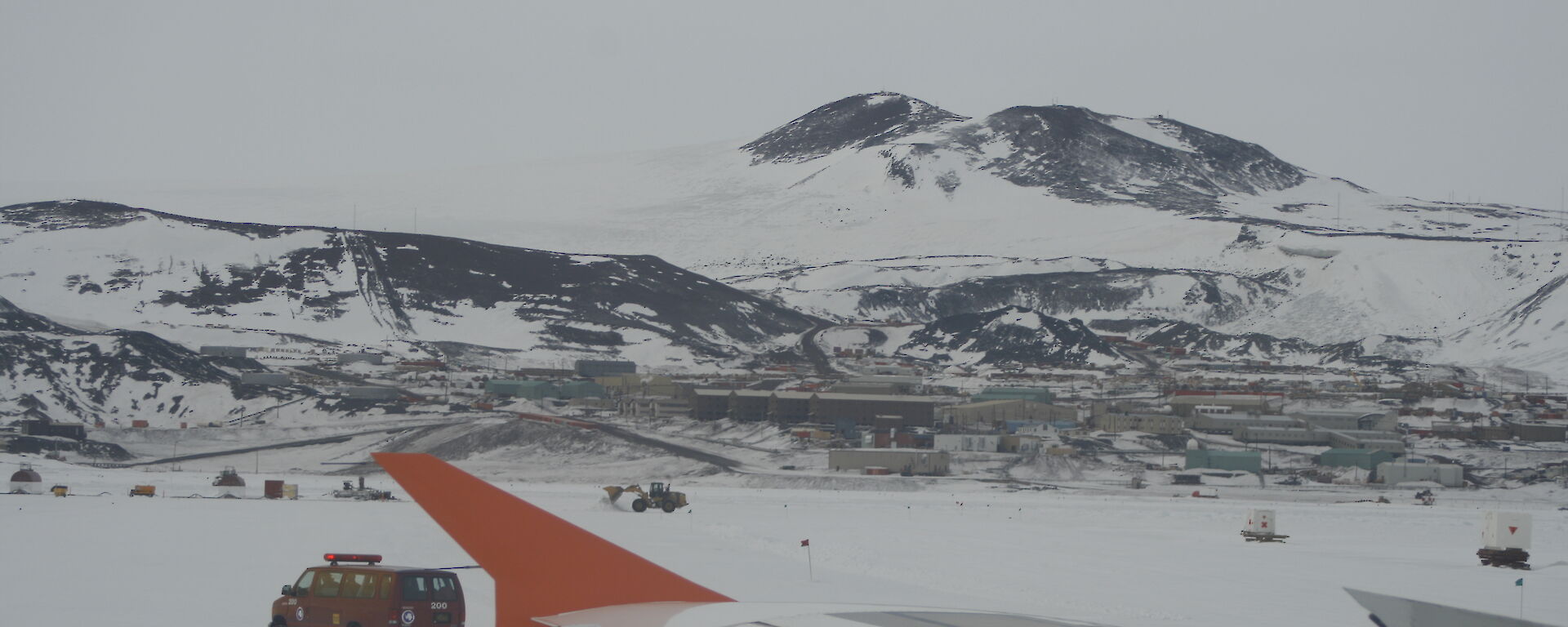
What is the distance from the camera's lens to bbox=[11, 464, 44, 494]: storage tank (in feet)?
204

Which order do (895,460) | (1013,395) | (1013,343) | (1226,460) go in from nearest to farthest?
(895,460)
(1226,460)
(1013,395)
(1013,343)

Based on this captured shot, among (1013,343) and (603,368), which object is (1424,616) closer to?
(603,368)

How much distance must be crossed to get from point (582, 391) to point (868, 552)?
90.0m

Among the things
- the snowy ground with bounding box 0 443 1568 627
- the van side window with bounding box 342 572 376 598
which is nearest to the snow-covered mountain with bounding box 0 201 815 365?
the snowy ground with bounding box 0 443 1568 627

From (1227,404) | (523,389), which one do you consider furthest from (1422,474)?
(523,389)

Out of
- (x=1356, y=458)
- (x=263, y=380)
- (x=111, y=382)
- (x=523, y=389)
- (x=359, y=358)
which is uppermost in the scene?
(x=359, y=358)

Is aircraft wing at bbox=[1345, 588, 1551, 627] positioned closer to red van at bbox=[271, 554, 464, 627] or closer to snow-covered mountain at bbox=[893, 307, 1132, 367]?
red van at bbox=[271, 554, 464, 627]

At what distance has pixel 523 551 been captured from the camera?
11984mm

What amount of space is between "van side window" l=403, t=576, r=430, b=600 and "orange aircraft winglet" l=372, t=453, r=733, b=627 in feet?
24.5

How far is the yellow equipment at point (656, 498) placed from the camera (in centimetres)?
6012

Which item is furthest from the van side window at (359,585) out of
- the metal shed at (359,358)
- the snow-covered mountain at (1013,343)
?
the snow-covered mountain at (1013,343)

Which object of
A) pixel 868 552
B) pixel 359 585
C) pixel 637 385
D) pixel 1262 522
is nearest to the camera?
pixel 359 585

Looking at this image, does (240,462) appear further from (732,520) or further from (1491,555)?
(1491,555)

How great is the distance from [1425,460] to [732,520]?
205ft
